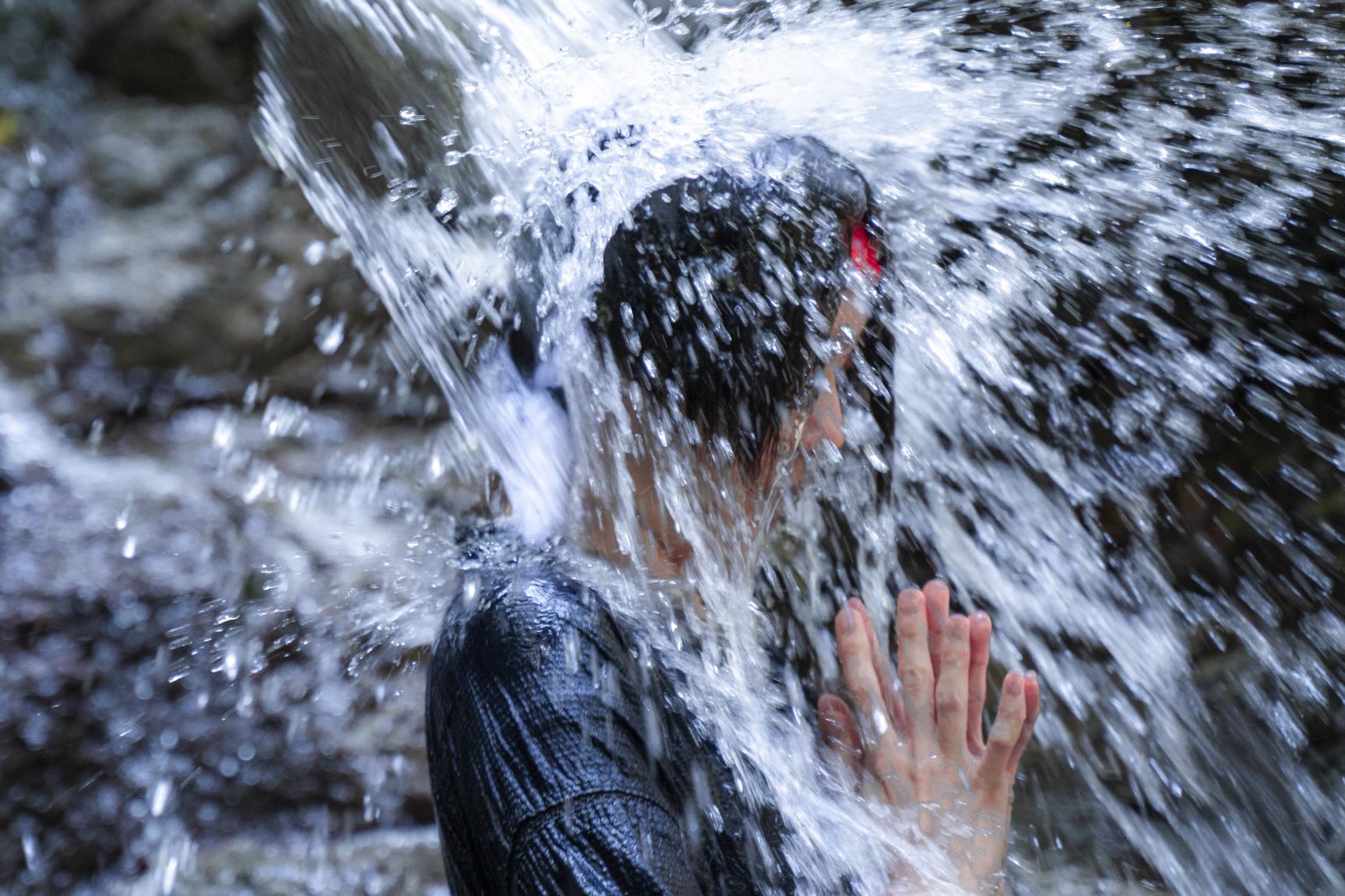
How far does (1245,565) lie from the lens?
243 centimetres

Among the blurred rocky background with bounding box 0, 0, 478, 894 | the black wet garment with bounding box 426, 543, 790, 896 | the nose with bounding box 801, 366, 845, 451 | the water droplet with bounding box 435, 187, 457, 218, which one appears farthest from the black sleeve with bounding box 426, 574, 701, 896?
the water droplet with bounding box 435, 187, 457, 218

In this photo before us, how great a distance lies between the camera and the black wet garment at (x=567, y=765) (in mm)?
816

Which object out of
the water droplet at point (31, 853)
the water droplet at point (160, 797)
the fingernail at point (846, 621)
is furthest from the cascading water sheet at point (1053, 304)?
the water droplet at point (31, 853)

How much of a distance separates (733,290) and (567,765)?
602mm

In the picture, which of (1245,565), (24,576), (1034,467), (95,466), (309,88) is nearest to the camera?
(24,576)

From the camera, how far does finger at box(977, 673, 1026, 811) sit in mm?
1269

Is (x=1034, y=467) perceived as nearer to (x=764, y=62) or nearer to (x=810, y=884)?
(x=764, y=62)

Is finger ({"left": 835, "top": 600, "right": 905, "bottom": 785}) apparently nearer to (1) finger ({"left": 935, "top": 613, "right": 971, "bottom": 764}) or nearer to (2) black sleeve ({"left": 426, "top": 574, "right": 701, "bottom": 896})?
(1) finger ({"left": 935, "top": 613, "right": 971, "bottom": 764})

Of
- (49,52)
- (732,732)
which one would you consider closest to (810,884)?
(732,732)

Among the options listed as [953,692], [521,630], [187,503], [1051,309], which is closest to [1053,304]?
[1051,309]

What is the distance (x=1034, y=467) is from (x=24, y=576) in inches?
106

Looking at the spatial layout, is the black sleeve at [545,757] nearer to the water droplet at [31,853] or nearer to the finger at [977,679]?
the finger at [977,679]

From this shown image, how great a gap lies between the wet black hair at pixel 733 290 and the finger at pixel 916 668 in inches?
14.9

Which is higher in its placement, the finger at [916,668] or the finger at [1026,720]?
the finger at [916,668]
